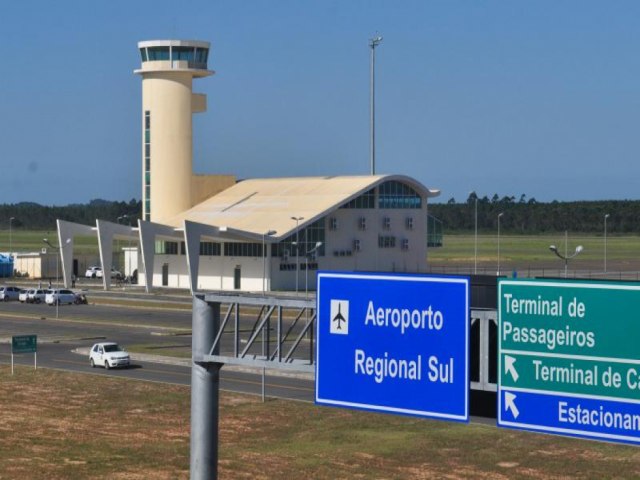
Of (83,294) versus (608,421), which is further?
(83,294)

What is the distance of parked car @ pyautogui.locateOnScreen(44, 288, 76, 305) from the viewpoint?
4041 inches

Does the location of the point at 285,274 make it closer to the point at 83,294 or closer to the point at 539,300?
the point at 83,294

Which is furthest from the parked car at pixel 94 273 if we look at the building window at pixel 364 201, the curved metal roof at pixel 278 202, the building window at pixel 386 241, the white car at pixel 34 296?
the building window at pixel 364 201

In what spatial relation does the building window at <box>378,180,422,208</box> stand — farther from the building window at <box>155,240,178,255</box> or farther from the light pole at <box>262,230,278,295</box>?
the building window at <box>155,240,178,255</box>

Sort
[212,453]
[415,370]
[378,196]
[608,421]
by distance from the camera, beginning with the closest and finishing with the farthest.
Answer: [608,421], [415,370], [212,453], [378,196]

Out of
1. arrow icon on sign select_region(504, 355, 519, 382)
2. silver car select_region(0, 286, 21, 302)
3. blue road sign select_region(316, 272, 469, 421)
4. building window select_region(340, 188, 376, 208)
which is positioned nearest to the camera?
arrow icon on sign select_region(504, 355, 519, 382)

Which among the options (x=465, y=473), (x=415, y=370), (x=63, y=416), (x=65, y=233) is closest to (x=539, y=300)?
(x=415, y=370)

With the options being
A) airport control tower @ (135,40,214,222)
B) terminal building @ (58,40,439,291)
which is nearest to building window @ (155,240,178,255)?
terminal building @ (58,40,439,291)

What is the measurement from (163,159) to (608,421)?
10878 centimetres

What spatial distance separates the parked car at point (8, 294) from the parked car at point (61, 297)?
659 cm

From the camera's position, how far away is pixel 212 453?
61.4ft

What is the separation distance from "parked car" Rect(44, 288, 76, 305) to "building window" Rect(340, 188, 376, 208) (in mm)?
25711

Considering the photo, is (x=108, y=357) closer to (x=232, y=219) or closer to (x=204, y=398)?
(x=204, y=398)

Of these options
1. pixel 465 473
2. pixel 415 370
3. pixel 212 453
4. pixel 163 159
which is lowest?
pixel 465 473
